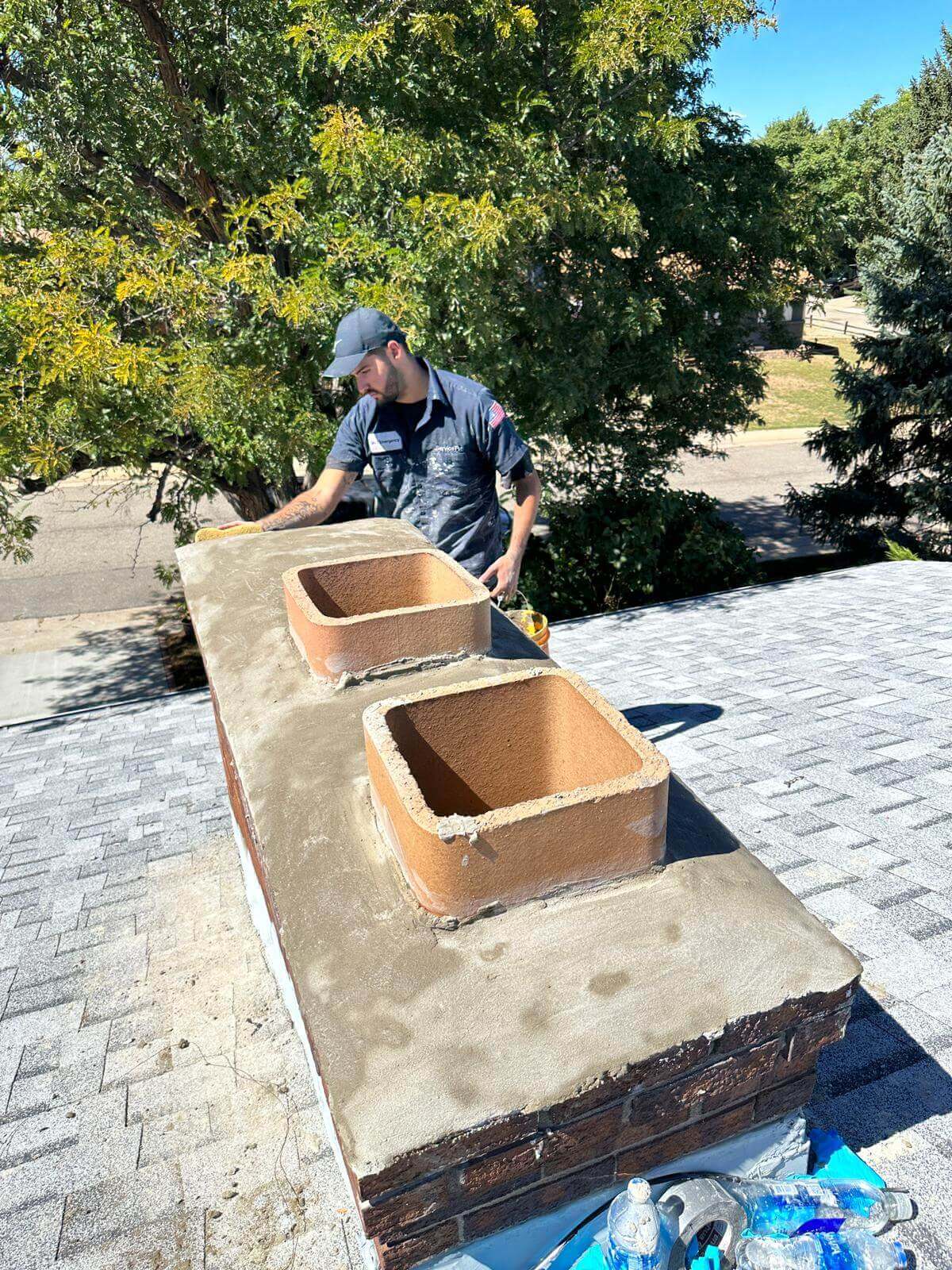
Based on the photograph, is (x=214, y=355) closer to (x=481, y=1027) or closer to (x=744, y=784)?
(x=744, y=784)

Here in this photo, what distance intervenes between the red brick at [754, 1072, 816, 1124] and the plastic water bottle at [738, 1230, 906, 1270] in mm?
248

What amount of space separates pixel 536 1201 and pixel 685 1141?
373 mm

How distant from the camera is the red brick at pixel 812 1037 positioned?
1893 mm

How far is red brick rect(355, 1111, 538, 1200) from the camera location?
154 cm

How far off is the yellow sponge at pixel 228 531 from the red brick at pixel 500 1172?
142 inches

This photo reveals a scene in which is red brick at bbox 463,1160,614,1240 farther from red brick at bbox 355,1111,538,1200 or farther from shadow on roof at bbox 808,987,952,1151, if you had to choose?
shadow on roof at bbox 808,987,952,1151

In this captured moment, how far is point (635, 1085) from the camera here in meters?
1.73

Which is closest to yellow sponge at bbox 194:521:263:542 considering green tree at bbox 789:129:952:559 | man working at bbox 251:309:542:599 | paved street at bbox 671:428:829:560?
man working at bbox 251:309:542:599

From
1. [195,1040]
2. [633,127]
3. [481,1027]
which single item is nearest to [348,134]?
[633,127]

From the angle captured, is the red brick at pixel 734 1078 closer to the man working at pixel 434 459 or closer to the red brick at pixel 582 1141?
the red brick at pixel 582 1141

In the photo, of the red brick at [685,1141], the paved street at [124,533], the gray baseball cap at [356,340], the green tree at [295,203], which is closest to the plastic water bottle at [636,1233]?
the red brick at [685,1141]

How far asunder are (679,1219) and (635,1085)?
52 centimetres

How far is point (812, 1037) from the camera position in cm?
192

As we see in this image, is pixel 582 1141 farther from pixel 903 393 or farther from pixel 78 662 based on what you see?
pixel 903 393
